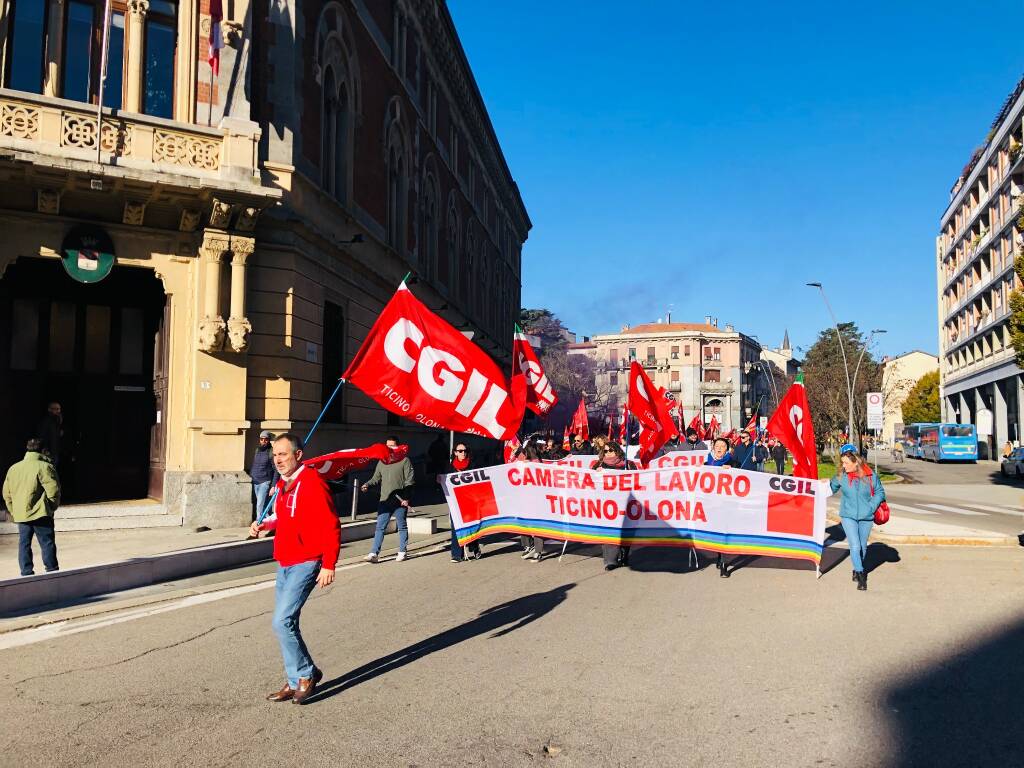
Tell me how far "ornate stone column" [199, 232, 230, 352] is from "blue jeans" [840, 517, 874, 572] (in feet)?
35.7

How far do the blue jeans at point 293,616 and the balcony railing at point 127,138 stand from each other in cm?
1042

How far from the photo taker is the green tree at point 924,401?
100688mm

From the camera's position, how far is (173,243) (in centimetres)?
1548

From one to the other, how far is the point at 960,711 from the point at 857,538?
15.8 ft

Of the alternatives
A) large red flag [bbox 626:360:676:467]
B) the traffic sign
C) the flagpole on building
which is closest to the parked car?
the traffic sign

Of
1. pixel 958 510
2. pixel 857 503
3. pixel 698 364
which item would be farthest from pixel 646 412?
pixel 698 364

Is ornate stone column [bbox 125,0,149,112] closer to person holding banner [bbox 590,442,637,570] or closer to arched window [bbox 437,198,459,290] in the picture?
person holding banner [bbox 590,442,637,570]

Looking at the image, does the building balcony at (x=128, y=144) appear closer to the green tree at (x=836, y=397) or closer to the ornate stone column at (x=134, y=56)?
the ornate stone column at (x=134, y=56)

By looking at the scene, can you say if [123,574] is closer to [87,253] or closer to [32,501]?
[32,501]

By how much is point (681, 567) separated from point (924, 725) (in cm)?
629

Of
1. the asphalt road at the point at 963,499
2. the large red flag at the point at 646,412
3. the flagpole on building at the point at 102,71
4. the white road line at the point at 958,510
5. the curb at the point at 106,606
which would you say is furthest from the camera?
the white road line at the point at 958,510

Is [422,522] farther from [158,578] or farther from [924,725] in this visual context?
[924,725]

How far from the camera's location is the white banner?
1058 cm

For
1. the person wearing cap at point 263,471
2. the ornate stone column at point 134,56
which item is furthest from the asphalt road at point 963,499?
the ornate stone column at point 134,56
